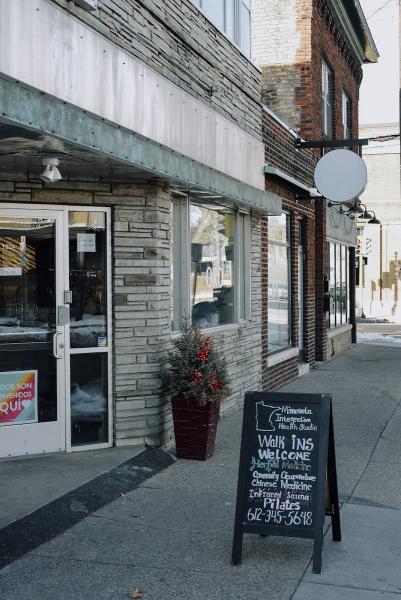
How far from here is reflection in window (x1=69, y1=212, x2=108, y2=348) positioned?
24.0 ft

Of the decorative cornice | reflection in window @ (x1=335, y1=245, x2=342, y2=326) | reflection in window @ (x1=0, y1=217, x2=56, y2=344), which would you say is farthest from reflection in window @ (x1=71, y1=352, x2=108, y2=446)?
reflection in window @ (x1=335, y1=245, x2=342, y2=326)

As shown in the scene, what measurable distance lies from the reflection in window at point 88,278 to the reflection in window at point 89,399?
16 cm

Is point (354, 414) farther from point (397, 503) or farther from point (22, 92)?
point (22, 92)

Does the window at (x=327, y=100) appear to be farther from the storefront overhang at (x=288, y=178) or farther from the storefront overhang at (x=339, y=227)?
the storefront overhang at (x=288, y=178)

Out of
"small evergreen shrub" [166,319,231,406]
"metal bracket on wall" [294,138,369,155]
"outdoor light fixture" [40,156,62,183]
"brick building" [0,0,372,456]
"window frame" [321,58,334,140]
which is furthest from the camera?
"window frame" [321,58,334,140]

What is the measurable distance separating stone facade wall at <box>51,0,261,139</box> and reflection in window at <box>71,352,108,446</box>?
2.84m

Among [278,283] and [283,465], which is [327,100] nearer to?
[278,283]

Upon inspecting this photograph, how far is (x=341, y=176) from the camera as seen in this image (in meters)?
10.6

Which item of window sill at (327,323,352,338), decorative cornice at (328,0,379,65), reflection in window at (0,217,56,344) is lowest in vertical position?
window sill at (327,323,352,338)

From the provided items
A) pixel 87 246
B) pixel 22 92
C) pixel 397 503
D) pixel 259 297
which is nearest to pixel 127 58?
pixel 87 246

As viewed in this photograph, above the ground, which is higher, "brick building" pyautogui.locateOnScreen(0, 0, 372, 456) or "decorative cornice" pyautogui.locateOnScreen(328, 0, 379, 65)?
"decorative cornice" pyautogui.locateOnScreen(328, 0, 379, 65)

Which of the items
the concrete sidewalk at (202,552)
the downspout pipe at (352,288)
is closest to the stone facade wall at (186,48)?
the concrete sidewalk at (202,552)

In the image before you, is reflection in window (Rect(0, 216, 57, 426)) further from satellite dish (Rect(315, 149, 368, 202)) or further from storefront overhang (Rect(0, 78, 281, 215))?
satellite dish (Rect(315, 149, 368, 202))

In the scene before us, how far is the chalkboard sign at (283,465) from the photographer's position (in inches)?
189
